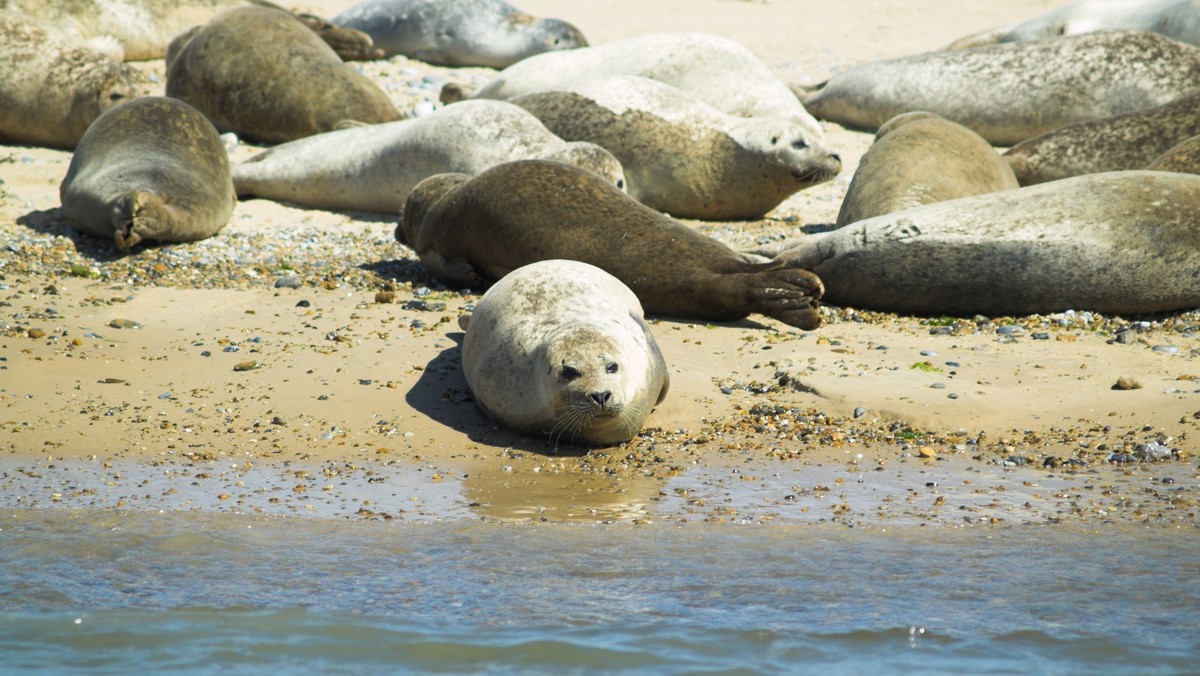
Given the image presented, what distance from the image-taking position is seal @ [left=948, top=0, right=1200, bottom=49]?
11.1 metres

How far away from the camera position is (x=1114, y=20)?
11688 mm

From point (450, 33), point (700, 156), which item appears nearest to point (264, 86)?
point (700, 156)

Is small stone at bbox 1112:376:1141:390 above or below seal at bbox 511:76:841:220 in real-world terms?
below

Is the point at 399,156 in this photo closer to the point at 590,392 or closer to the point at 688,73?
the point at 688,73

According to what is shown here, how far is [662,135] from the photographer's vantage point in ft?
26.7

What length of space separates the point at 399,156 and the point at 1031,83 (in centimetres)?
478

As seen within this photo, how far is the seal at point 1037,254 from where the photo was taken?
584 centimetres

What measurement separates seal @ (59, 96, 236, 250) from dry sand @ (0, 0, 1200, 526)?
156 mm

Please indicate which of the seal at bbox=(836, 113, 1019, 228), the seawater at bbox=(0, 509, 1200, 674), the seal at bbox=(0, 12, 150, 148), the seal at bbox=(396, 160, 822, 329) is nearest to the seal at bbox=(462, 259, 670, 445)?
the seal at bbox=(396, 160, 822, 329)

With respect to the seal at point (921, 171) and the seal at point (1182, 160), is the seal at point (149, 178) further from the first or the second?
the seal at point (1182, 160)

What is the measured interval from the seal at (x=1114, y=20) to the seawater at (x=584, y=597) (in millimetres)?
8704

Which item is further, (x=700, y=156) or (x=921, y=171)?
(x=700, y=156)

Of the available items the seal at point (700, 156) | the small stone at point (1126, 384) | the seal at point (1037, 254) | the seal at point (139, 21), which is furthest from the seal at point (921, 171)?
the seal at point (139, 21)

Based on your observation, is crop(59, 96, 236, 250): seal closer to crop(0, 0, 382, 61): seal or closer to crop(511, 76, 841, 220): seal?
crop(511, 76, 841, 220): seal
